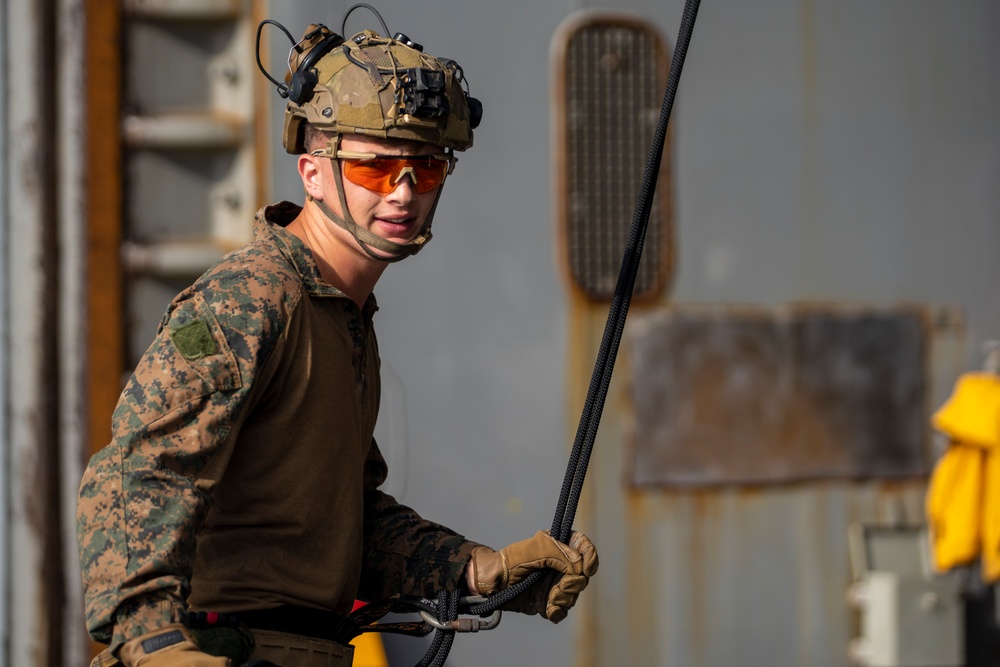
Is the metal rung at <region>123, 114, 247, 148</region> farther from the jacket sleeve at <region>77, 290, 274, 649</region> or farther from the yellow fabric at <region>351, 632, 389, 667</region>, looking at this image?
the jacket sleeve at <region>77, 290, 274, 649</region>

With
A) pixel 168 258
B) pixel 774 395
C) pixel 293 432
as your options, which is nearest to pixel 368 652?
pixel 168 258

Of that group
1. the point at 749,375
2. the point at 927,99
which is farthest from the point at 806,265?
the point at 927,99

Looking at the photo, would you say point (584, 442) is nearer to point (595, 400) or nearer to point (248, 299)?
point (595, 400)

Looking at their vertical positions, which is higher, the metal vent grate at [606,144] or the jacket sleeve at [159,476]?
the metal vent grate at [606,144]

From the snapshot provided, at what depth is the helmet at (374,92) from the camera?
5.63 ft

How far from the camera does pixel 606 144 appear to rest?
3.50 meters

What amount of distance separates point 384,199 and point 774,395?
2.04m

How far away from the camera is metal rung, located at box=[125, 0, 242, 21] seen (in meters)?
3.33

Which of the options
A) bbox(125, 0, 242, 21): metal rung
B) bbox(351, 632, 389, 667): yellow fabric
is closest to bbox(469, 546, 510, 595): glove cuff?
bbox(351, 632, 389, 667): yellow fabric

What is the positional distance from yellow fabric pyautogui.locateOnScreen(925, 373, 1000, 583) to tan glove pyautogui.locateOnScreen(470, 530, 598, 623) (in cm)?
206

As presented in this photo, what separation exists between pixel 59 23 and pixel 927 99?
8.08 feet

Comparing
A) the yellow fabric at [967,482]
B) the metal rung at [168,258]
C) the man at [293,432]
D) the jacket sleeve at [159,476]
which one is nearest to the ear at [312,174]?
the man at [293,432]

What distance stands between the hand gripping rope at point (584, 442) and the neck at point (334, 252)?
354 mm

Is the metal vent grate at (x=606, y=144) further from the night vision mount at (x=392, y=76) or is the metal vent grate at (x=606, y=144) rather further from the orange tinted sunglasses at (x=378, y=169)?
the orange tinted sunglasses at (x=378, y=169)
